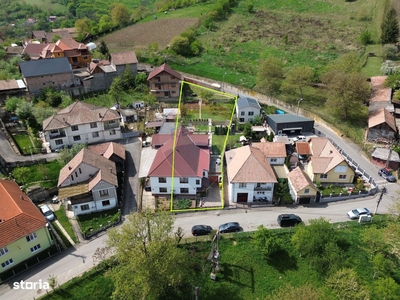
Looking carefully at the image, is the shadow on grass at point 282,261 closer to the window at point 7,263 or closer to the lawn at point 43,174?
the window at point 7,263

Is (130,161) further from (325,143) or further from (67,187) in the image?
(325,143)

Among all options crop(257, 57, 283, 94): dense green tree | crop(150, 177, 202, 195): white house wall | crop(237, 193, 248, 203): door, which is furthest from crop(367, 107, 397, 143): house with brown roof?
crop(150, 177, 202, 195): white house wall

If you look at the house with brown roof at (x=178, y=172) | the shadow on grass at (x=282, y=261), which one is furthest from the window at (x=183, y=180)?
the shadow on grass at (x=282, y=261)

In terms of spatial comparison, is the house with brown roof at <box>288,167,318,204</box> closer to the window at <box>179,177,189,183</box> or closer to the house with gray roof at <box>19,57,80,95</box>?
the window at <box>179,177,189,183</box>

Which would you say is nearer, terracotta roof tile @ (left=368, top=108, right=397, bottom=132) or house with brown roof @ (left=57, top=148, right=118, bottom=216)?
house with brown roof @ (left=57, top=148, right=118, bottom=216)

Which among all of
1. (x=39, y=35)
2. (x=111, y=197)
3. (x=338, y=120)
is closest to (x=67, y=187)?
(x=111, y=197)

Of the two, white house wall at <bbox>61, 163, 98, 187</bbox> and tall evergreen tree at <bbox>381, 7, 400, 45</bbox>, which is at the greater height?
tall evergreen tree at <bbox>381, 7, 400, 45</bbox>

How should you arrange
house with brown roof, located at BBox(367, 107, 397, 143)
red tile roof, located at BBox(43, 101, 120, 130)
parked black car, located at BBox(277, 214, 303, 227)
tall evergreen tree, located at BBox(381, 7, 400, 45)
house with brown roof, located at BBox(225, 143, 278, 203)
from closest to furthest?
parked black car, located at BBox(277, 214, 303, 227), house with brown roof, located at BBox(225, 143, 278, 203), red tile roof, located at BBox(43, 101, 120, 130), house with brown roof, located at BBox(367, 107, 397, 143), tall evergreen tree, located at BBox(381, 7, 400, 45)
